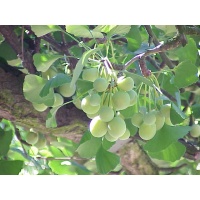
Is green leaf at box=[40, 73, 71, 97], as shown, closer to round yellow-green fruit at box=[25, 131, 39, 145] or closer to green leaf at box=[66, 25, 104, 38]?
green leaf at box=[66, 25, 104, 38]

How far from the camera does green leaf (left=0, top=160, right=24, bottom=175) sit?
41.1 inches

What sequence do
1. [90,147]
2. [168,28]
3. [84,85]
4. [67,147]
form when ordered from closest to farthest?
[84,85], [90,147], [168,28], [67,147]

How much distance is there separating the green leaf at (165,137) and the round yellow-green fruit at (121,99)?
124mm

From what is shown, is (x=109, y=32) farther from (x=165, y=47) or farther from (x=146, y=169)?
(x=146, y=169)

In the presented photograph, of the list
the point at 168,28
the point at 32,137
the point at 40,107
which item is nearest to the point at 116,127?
the point at 40,107

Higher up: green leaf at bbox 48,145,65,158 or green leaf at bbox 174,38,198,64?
green leaf at bbox 174,38,198,64

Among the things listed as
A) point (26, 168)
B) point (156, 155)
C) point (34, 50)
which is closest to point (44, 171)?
point (26, 168)

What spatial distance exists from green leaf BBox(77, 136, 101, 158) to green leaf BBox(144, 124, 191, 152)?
0.13 meters

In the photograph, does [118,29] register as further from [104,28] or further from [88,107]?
[88,107]

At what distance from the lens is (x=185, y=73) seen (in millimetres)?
914

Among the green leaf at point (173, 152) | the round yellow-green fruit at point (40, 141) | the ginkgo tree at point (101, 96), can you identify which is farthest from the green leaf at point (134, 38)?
the round yellow-green fruit at point (40, 141)

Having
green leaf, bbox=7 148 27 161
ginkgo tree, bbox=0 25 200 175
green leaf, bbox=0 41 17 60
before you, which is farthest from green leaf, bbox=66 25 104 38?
green leaf, bbox=7 148 27 161

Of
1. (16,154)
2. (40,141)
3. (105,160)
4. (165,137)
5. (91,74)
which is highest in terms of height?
(91,74)

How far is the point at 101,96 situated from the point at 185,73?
0.68 feet
